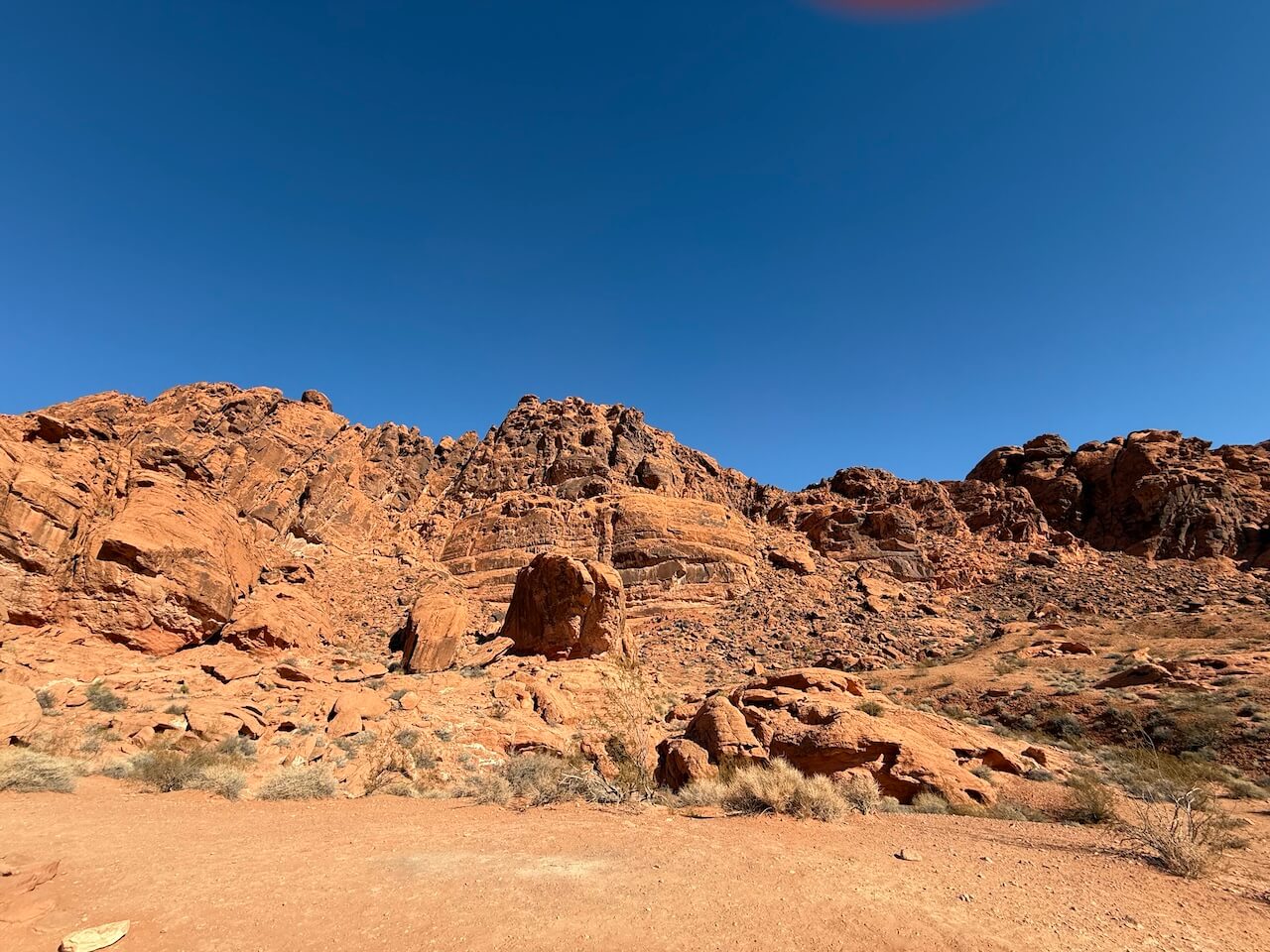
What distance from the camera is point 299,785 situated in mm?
A: 9328

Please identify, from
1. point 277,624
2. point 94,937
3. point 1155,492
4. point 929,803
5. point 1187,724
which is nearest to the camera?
point 94,937

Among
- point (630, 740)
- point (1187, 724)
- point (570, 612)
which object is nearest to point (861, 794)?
point (630, 740)

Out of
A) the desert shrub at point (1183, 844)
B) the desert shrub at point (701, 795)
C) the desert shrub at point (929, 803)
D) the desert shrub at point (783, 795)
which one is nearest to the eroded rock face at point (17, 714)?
the desert shrub at point (701, 795)

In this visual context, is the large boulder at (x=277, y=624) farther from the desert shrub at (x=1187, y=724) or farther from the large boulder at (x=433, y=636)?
the desert shrub at (x=1187, y=724)

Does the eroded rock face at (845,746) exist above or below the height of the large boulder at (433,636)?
below

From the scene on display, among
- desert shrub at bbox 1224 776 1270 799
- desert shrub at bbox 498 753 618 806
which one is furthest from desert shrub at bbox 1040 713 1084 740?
desert shrub at bbox 498 753 618 806

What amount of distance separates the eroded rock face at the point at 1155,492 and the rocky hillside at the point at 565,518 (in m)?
0.19

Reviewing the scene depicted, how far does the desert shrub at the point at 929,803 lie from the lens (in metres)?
9.08

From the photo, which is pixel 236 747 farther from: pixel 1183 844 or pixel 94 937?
pixel 1183 844

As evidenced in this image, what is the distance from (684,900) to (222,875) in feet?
14.4

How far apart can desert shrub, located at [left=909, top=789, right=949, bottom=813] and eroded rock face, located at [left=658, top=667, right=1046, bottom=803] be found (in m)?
0.35

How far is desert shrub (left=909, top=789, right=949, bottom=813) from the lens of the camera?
29.8ft

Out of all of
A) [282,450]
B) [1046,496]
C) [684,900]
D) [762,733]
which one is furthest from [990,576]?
[282,450]

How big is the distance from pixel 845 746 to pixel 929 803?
1.63 metres
